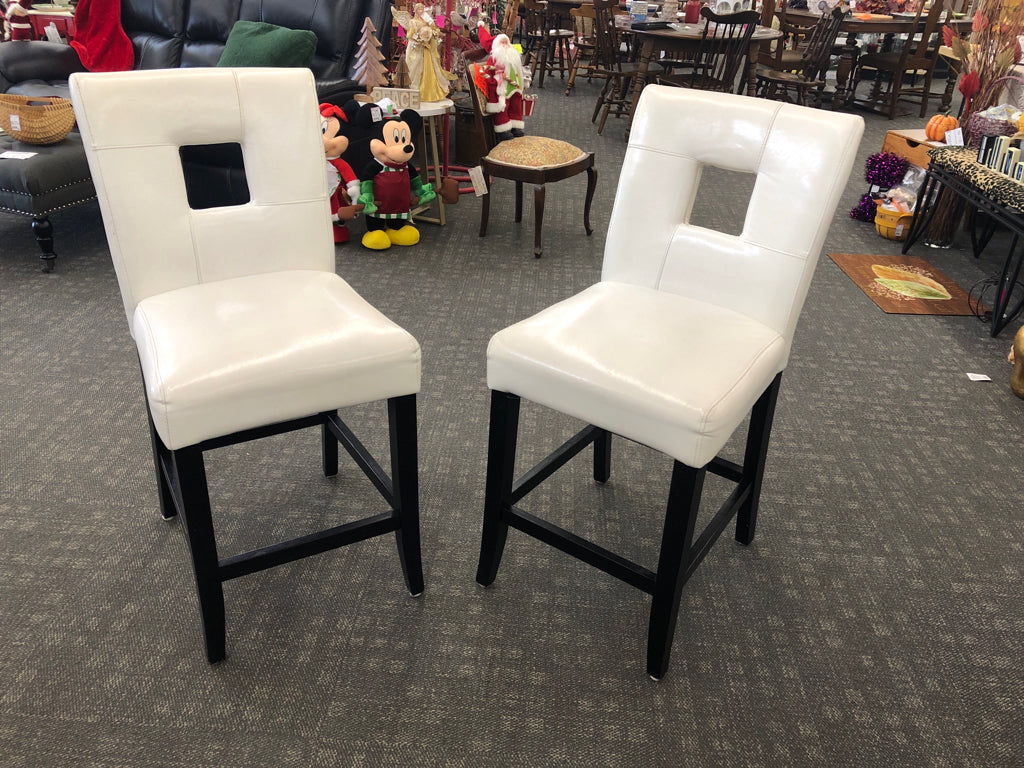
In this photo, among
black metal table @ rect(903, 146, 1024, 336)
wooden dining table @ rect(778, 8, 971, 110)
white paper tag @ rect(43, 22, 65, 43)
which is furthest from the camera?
wooden dining table @ rect(778, 8, 971, 110)

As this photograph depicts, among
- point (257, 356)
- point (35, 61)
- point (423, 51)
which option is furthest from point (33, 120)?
point (257, 356)

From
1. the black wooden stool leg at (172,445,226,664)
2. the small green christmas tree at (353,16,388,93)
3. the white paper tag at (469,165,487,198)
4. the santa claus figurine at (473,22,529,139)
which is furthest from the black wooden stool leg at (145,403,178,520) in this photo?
the santa claus figurine at (473,22,529,139)

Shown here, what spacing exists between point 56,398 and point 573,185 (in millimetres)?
3111

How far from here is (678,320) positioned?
139 cm

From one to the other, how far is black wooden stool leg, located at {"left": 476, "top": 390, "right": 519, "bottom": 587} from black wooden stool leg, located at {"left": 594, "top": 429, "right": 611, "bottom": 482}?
1.36ft

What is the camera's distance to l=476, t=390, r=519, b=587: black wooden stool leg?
1.41 metres

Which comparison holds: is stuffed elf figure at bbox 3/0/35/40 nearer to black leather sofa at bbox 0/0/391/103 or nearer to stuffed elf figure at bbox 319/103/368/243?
black leather sofa at bbox 0/0/391/103

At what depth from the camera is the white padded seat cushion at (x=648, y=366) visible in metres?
1.19

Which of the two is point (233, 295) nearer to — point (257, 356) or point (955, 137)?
point (257, 356)

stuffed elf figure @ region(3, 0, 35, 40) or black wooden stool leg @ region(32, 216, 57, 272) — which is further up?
stuffed elf figure @ region(3, 0, 35, 40)

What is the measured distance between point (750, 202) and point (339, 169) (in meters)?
2.31

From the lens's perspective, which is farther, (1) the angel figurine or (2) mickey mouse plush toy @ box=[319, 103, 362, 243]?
(1) the angel figurine

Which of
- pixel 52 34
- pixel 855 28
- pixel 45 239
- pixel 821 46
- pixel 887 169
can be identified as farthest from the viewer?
pixel 855 28

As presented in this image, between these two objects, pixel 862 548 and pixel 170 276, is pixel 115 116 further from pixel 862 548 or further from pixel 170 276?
pixel 862 548
